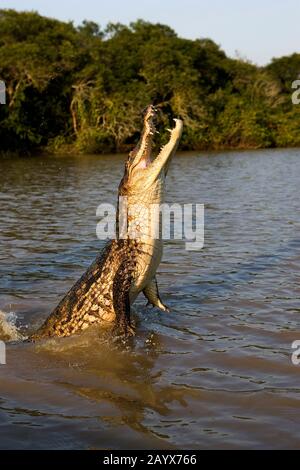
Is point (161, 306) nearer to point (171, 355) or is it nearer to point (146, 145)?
point (171, 355)

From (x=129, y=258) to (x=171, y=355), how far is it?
37.5 inches

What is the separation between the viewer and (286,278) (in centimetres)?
748

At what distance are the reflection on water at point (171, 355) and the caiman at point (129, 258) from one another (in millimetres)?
216

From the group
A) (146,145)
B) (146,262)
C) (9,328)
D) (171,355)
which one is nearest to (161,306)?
(146,262)

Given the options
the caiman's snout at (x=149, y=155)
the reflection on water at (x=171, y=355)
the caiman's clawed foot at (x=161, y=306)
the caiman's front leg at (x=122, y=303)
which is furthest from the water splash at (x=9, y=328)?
the caiman's snout at (x=149, y=155)

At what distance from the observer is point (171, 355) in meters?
5.09

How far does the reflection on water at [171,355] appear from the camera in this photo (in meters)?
3.72

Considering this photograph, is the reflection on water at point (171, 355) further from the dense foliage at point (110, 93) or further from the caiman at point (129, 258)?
the dense foliage at point (110, 93)

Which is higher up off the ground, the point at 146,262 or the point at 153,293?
the point at 146,262

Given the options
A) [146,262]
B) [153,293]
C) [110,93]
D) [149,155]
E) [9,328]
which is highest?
[110,93]

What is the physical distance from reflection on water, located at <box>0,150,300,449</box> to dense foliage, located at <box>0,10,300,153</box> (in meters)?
24.9

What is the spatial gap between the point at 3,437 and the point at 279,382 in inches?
77.6

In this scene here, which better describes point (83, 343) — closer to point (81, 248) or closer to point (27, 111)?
point (81, 248)
